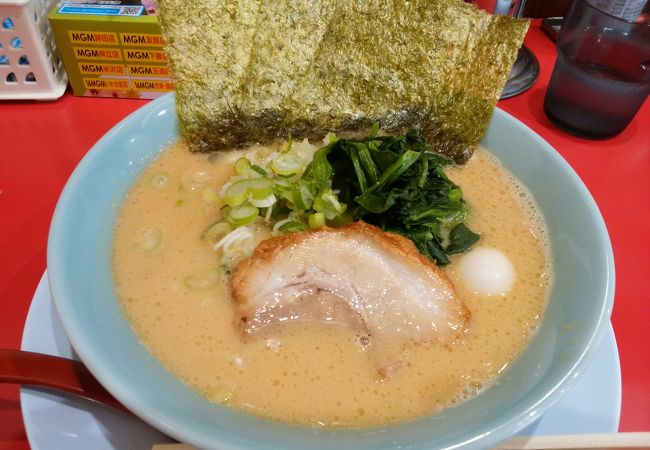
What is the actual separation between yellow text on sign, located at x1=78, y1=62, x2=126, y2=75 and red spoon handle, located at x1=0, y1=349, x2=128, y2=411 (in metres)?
1.25

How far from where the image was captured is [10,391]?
3.60 feet

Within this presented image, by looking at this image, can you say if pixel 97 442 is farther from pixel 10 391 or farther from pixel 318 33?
pixel 318 33

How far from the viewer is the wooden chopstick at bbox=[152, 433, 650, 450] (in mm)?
909

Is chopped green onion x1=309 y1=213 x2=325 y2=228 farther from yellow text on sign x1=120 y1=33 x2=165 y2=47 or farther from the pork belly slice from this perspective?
yellow text on sign x1=120 y1=33 x2=165 y2=47

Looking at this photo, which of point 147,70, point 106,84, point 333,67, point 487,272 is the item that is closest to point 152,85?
point 147,70

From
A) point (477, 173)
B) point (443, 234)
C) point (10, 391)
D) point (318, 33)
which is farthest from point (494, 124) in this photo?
point (10, 391)

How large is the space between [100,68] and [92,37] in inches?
5.6

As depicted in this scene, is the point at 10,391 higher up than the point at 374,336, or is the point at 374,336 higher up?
the point at 374,336

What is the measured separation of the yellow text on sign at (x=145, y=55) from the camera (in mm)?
1782

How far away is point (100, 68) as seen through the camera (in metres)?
1.87

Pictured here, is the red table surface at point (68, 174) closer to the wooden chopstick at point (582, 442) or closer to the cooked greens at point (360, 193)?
the wooden chopstick at point (582, 442)

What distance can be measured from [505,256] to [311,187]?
52 centimetres

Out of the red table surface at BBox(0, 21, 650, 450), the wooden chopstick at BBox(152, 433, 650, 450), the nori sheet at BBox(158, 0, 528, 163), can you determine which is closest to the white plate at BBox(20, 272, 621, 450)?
the wooden chopstick at BBox(152, 433, 650, 450)

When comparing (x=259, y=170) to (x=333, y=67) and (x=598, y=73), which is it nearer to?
(x=333, y=67)
